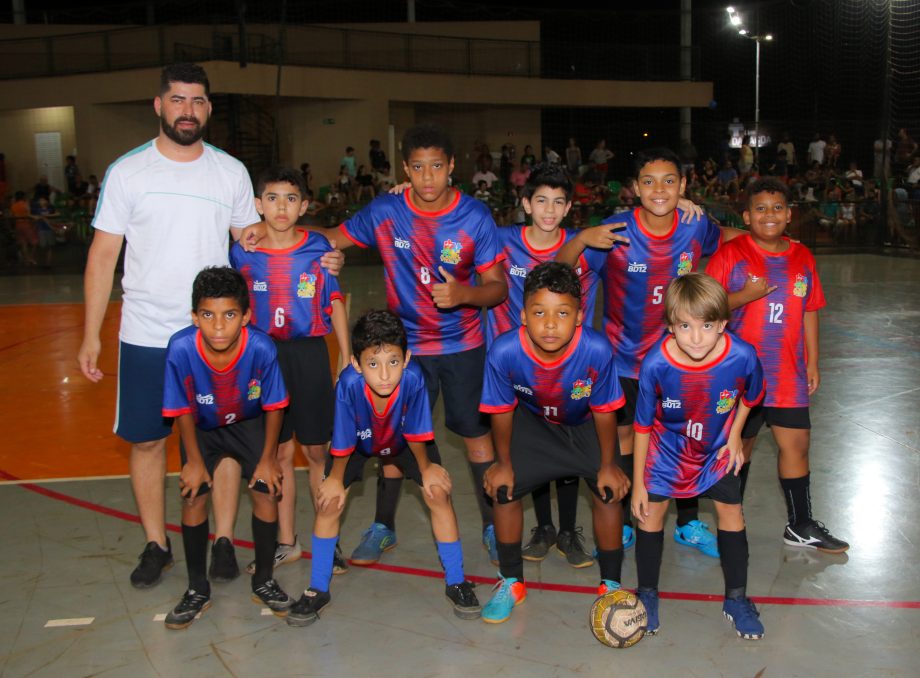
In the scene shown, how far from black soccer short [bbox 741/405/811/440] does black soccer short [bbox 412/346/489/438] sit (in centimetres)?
126

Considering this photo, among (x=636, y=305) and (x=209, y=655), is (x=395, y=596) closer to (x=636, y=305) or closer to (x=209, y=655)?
(x=209, y=655)

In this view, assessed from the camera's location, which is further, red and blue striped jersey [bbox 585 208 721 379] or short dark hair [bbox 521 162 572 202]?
red and blue striped jersey [bbox 585 208 721 379]

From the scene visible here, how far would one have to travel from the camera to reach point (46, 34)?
2547cm

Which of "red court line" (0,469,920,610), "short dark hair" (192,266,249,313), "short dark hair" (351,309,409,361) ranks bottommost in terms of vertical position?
"red court line" (0,469,920,610)

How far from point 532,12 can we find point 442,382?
81.8 feet

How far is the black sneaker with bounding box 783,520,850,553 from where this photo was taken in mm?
4574

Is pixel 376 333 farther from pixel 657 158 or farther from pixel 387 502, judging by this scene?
pixel 657 158

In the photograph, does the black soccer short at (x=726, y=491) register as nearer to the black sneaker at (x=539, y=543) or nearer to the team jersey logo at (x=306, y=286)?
the black sneaker at (x=539, y=543)

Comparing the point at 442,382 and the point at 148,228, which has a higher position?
the point at 148,228

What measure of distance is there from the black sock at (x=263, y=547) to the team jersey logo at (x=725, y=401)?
77.5 inches

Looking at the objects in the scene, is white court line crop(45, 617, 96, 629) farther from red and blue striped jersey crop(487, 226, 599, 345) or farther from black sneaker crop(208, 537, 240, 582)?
red and blue striped jersey crop(487, 226, 599, 345)

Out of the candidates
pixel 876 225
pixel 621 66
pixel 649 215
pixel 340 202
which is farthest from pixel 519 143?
pixel 649 215

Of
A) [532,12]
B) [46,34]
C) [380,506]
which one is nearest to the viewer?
[380,506]

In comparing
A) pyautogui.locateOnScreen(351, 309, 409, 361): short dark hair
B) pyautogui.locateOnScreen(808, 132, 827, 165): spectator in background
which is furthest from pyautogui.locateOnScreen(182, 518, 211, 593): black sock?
pyautogui.locateOnScreen(808, 132, 827, 165): spectator in background
